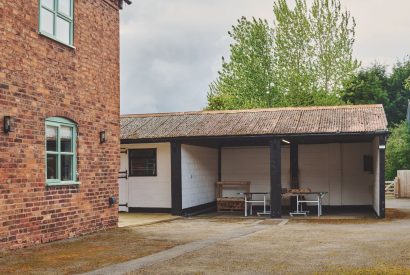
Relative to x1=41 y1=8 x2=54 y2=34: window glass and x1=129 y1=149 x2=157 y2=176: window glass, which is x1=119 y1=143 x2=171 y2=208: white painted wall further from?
x1=41 y1=8 x2=54 y2=34: window glass

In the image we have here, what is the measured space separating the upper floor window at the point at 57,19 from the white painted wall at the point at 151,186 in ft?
27.0

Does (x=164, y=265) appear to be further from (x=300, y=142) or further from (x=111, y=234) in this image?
(x=300, y=142)

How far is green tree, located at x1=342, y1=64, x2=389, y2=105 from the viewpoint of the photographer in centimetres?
4188

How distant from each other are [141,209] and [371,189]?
328 inches

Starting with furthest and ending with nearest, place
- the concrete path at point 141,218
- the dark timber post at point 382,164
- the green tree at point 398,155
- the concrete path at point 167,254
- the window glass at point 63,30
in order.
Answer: the green tree at point 398,155 → the dark timber post at point 382,164 → the concrete path at point 141,218 → the window glass at point 63,30 → the concrete path at point 167,254

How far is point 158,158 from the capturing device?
2042cm

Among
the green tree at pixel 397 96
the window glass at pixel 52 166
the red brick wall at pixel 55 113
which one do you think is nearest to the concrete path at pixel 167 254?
the red brick wall at pixel 55 113

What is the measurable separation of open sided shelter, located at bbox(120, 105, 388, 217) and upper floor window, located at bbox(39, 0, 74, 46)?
282 inches

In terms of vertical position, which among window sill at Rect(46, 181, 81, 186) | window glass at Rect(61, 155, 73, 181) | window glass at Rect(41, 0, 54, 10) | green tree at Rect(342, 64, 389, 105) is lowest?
window sill at Rect(46, 181, 81, 186)

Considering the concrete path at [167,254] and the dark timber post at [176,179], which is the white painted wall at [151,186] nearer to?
the dark timber post at [176,179]

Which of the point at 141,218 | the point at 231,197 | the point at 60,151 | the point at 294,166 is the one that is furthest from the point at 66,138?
the point at 294,166

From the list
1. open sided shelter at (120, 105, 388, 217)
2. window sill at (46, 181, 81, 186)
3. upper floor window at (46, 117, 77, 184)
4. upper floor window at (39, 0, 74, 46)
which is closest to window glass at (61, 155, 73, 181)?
upper floor window at (46, 117, 77, 184)

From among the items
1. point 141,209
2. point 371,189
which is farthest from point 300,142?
point 141,209

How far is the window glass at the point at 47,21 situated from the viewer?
38.0ft
